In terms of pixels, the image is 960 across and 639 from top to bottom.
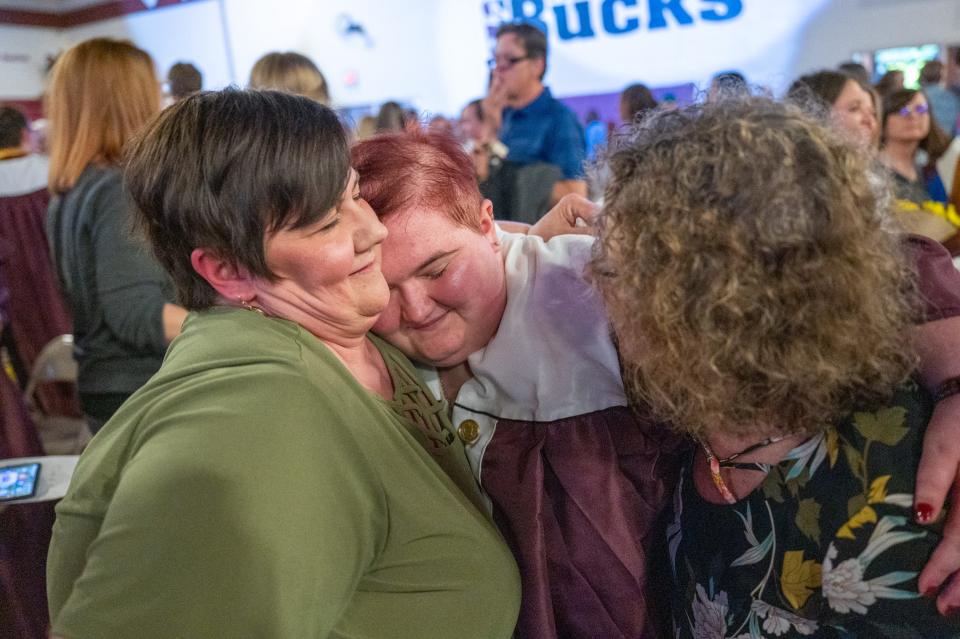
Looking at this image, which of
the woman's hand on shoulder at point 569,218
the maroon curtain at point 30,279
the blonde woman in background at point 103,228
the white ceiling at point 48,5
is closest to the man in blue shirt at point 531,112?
the blonde woman in background at point 103,228

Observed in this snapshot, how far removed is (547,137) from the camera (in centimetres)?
369

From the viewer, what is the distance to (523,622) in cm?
125

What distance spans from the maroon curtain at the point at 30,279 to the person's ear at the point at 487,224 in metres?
3.16

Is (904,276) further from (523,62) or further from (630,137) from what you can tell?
(523,62)

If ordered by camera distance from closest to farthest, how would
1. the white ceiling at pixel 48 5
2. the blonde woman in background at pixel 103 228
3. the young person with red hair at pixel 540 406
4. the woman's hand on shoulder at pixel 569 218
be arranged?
the young person with red hair at pixel 540 406, the woman's hand on shoulder at pixel 569 218, the blonde woman in background at pixel 103 228, the white ceiling at pixel 48 5

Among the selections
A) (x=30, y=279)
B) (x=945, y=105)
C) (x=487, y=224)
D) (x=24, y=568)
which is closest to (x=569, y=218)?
(x=487, y=224)

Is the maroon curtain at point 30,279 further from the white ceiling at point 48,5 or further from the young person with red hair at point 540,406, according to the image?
the white ceiling at point 48,5

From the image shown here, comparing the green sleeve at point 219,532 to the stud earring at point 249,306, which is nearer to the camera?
the green sleeve at point 219,532

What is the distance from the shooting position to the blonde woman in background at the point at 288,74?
3.03m

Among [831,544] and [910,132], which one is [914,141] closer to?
[910,132]

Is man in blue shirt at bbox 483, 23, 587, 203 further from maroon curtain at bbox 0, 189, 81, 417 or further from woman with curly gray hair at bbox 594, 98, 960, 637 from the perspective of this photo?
woman with curly gray hair at bbox 594, 98, 960, 637

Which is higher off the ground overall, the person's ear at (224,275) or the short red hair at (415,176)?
the short red hair at (415,176)

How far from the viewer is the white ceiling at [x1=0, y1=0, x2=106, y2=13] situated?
1153 cm

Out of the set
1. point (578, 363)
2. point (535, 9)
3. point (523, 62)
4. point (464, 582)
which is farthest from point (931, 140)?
point (535, 9)
